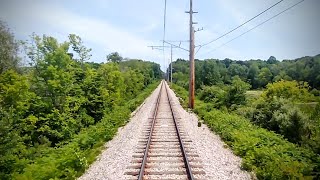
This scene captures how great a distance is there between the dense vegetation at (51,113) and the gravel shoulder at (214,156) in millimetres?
4541

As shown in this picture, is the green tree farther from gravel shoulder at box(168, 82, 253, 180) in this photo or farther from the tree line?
gravel shoulder at box(168, 82, 253, 180)

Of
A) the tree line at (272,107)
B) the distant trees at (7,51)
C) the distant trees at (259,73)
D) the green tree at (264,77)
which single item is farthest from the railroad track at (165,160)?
the green tree at (264,77)

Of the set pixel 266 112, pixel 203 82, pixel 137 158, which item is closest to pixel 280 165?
pixel 137 158

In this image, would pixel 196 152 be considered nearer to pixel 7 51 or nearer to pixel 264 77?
pixel 7 51

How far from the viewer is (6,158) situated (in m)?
12.9

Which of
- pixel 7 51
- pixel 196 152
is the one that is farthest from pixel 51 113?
pixel 196 152

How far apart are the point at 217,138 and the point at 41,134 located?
13977 millimetres

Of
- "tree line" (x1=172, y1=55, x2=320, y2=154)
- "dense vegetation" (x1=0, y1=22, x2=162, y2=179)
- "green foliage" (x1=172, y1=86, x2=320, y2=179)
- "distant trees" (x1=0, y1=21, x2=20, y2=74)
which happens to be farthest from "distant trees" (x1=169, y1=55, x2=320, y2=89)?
"green foliage" (x1=172, y1=86, x2=320, y2=179)

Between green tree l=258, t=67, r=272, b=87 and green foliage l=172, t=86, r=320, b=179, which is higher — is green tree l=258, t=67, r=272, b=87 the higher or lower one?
the higher one

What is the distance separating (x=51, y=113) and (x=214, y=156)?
1532 cm

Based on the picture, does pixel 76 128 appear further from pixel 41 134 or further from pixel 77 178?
pixel 77 178

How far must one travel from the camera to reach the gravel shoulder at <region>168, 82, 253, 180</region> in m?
9.48

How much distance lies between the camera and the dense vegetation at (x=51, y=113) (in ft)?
38.9

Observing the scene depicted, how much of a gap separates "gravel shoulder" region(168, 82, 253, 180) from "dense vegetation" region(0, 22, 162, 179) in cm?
454
